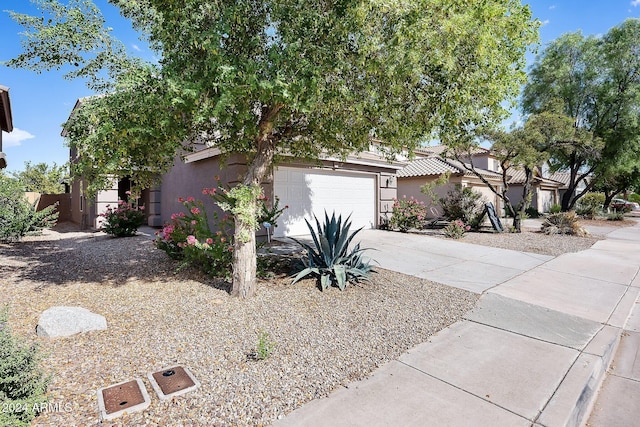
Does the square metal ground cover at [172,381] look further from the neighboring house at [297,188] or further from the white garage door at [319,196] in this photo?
the white garage door at [319,196]

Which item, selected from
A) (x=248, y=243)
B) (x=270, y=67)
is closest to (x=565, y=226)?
(x=248, y=243)

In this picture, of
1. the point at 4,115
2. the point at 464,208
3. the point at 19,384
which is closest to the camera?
the point at 19,384

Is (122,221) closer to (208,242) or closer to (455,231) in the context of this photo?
(208,242)

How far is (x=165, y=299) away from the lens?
16.0 ft

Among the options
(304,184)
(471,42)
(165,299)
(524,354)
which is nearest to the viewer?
(524,354)

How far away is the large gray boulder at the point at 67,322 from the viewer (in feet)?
12.0

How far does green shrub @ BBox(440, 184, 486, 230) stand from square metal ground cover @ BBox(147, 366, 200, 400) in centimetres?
1383

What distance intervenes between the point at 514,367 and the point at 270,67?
4312 mm

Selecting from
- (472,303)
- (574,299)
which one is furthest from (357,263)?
(574,299)

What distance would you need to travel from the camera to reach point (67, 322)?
3748 millimetres

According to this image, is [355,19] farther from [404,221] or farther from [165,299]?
[404,221]

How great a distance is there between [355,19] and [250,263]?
3594 millimetres

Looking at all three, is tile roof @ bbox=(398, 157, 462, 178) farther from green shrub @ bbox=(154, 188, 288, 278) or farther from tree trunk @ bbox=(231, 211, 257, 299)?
tree trunk @ bbox=(231, 211, 257, 299)

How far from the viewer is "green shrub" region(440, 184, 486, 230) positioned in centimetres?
1445
